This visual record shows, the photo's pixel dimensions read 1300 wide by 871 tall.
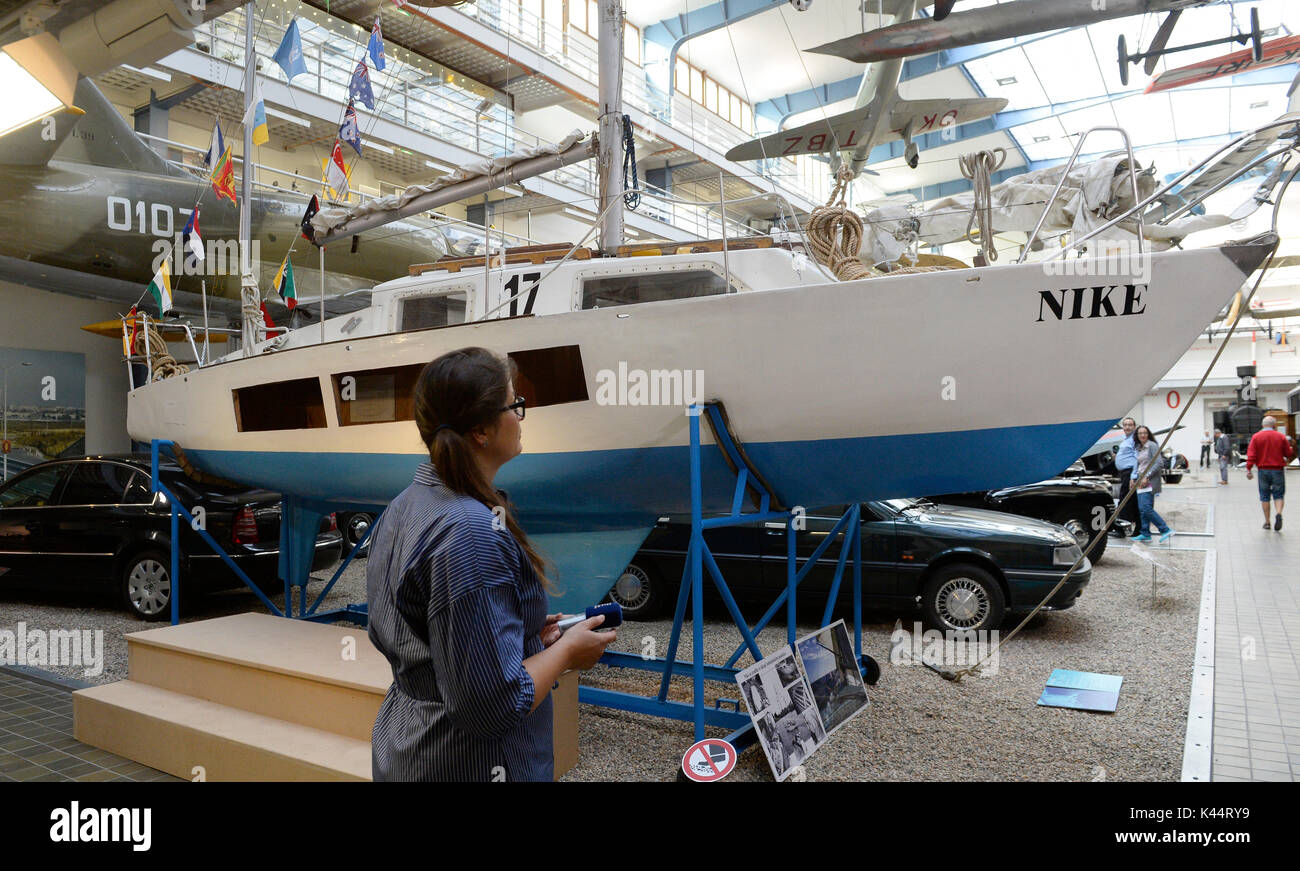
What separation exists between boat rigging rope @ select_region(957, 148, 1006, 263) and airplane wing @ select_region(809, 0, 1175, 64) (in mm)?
5218

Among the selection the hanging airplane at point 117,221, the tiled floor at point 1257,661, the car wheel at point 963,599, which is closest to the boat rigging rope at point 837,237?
the car wheel at point 963,599

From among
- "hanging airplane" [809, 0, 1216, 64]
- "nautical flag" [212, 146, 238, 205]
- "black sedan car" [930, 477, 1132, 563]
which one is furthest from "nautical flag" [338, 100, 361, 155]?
"black sedan car" [930, 477, 1132, 563]

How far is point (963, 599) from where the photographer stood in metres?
6.29

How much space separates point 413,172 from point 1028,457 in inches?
603

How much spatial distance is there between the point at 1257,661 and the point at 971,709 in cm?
262

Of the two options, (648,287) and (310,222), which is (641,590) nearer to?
(648,287)

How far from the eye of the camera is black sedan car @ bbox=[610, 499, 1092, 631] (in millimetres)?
6176

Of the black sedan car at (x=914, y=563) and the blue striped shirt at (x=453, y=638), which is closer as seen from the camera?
the blue striped shirt at (x=453, y=638)

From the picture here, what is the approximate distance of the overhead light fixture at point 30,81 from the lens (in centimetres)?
262

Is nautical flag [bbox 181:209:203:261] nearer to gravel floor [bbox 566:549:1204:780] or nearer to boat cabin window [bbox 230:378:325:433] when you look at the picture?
boat cabin window [bbox 230:378:325:433]

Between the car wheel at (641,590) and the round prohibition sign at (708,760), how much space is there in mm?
3564

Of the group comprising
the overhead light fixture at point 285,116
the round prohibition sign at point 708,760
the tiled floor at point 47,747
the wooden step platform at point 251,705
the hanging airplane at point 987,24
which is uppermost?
the overhead light fixture at point 285,116
